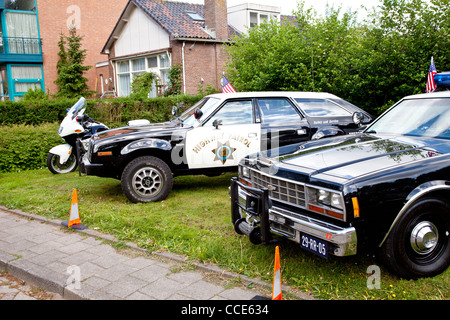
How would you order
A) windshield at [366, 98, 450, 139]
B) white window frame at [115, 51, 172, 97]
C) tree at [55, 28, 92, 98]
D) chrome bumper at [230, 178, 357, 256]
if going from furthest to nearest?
tree at [55, 28, 92, 98] → white window frame at [115, 51, 172, 97] → windshield at [366, 98, 450, 139] → chrome bumper at [230, 178, 357, 256]

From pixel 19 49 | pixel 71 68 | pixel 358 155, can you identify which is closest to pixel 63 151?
pixel 358 155

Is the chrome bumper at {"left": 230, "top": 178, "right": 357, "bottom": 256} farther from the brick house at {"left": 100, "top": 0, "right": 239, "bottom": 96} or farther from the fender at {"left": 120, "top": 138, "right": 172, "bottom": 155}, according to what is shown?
the brick house at {"left": 100, "top": 0, "right": 239, "bottom": 96}

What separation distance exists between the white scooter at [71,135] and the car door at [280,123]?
4197 mm

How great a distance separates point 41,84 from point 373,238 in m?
24.5

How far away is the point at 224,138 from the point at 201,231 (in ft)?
6.53

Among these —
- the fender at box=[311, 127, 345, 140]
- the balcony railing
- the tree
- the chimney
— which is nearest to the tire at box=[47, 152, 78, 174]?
the fender at box=[311, 127, 345, 140]

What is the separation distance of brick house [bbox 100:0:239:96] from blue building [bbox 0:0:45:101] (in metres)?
4.42

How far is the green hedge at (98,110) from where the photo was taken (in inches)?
461

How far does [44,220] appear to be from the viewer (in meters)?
5.87

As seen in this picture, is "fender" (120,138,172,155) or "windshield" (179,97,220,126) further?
"windshield" (179,97,220,126)

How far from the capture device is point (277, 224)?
374 centimetres

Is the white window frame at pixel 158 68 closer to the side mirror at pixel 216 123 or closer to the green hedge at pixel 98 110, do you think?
the green hedge at pixel 98 110

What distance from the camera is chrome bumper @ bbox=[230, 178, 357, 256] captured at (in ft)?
10.5

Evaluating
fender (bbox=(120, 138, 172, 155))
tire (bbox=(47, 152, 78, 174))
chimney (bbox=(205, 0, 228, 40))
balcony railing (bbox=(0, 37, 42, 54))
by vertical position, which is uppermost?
chimney (bbox=(205, 0, 228, 40))
